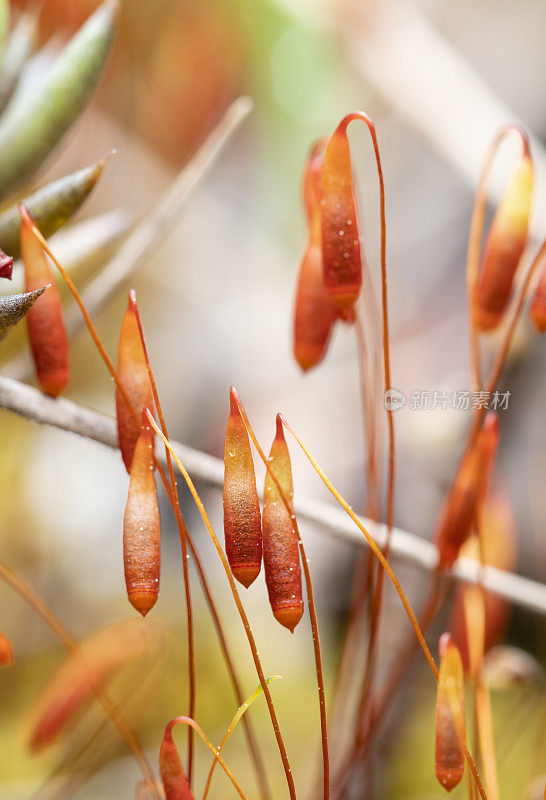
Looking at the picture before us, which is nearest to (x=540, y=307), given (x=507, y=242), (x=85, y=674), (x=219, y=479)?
(x=507, y=242)

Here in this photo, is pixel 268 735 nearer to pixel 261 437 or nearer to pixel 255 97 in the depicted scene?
pixel 261 437

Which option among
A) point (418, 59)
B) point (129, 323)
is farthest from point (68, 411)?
point (418, 59)

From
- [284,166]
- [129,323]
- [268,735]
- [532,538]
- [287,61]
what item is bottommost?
[268,735]

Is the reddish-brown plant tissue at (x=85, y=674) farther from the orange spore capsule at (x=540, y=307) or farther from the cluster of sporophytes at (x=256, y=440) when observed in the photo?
the orange spore capsule at (x=540, y=307)

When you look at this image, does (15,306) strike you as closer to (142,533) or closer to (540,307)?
(142,533)

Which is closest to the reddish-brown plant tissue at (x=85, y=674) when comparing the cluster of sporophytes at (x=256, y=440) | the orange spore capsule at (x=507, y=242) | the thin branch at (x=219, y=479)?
the cluster of sporophytes at (x=256, y=440)

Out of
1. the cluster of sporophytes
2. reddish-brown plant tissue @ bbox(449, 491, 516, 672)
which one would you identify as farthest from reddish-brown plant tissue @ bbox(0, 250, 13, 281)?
reddish-brown plant tissue @ bbox(449, 491, 516, 672)
